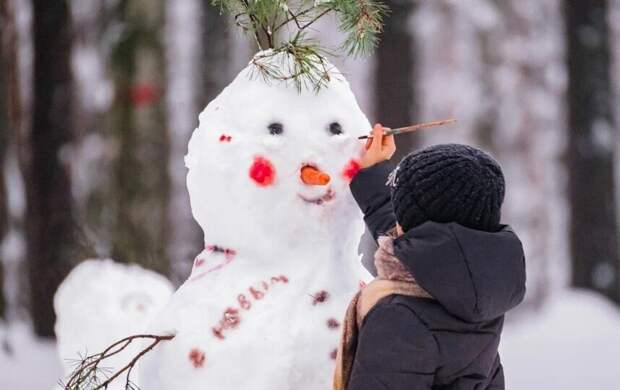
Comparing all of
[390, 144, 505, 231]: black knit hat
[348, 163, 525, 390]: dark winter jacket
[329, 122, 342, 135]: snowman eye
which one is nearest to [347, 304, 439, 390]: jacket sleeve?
[348, 163, 525, 390]: dark winter jacket

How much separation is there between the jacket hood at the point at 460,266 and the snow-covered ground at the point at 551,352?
470 cm

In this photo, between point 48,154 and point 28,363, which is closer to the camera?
point 28,363

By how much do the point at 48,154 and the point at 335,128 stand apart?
5879 mm

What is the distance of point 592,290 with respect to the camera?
34.5ft

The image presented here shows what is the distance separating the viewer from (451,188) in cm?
257

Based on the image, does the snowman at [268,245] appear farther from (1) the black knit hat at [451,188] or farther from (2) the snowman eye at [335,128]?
(1) the black knit hat at [451,188]

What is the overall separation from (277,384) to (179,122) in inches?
559

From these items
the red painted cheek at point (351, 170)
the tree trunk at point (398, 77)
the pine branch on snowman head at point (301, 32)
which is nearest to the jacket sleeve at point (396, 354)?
the red painted cheek at point (351, 170)


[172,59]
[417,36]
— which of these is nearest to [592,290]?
[417,36]

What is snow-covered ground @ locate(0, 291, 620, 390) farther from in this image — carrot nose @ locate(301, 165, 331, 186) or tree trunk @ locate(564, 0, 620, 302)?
carrot nose @ locate(301, 165, 331, 186)

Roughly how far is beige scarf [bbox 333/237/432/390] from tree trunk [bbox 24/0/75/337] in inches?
227

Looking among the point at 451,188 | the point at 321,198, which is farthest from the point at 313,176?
the point at 451,188

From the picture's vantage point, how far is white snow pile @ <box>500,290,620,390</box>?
7.99m

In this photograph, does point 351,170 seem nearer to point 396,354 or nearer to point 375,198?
point 375,198
